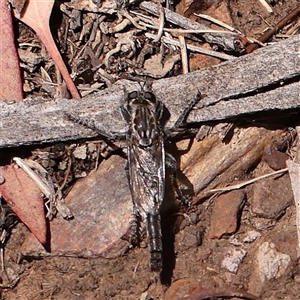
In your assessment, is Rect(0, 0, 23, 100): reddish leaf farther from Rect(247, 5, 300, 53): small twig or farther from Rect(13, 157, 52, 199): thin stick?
Rect(247, 5, 300, 53): small twig

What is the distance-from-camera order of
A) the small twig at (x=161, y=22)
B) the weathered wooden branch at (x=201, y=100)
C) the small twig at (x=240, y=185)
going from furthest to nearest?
the small twig at (x=240, y=185) → the small twig at (x=161, y=22) → the weathered wooden branch at (x=201, y=100)

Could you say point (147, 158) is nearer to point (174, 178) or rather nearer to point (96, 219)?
point (174, 178)

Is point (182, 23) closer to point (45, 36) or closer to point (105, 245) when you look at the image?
point (45, 36)

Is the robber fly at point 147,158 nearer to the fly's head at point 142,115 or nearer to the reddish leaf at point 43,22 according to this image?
the fly's head at point 142,115

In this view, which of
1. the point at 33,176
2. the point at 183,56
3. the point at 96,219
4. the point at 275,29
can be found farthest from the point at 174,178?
the point at 275,29

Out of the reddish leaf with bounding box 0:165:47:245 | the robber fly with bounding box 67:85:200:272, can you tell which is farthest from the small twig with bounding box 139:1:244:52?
the reddish leaf with bounding box 0:165:47:245

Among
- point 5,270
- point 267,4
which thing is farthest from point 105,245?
point 267,4

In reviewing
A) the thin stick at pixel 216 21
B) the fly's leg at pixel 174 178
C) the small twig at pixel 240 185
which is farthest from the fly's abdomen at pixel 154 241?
the thin stick at pixel 216 21
